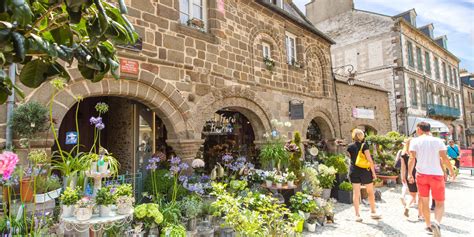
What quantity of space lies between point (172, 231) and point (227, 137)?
4.87m

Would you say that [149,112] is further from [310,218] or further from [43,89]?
[310,218]

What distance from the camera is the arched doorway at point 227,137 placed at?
732 cm

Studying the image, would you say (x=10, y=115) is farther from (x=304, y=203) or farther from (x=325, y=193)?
(x=325, y=193)

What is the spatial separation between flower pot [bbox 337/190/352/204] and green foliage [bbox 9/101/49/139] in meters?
6.05

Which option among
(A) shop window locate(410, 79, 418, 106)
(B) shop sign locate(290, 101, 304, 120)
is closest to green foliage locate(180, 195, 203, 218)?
(B) shop sign locate(290, 101, 304, 120)

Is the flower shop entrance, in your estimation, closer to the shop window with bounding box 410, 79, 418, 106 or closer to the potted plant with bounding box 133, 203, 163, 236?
the potted plant with bounding box 133, 203, 163, 236

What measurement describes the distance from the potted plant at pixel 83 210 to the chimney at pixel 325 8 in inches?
711

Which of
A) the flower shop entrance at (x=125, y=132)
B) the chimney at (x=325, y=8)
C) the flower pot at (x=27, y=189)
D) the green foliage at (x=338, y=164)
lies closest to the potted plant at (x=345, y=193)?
the green foliage at (x=338, y=164)

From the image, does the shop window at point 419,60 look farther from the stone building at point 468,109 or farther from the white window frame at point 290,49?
the white window frame at point 290,49

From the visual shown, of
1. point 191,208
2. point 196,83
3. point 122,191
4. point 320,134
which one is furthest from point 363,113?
point 122,191

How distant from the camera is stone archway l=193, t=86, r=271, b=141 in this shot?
17.9 feet

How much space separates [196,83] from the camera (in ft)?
17.9

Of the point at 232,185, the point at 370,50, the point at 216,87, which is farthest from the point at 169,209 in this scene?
the point at 370,50

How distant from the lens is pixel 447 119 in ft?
66.4
